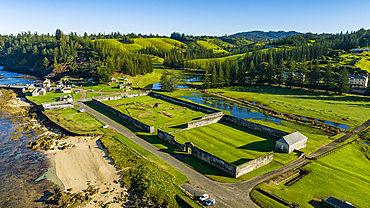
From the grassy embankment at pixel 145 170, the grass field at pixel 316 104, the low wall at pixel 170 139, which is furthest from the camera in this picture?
the grass field at pixel 316 104

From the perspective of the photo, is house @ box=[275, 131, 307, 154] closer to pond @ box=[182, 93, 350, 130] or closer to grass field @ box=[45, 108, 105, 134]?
pond @ box=[182, 93, 350, 130]

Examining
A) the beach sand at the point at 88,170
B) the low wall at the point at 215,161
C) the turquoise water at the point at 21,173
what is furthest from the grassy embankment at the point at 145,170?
the turquoise water at the point at 21,173

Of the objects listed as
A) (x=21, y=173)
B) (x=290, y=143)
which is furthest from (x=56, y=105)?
(x=290, y=143)

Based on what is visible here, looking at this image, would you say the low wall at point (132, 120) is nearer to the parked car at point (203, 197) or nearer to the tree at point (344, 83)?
the parked car at point (203, 197)

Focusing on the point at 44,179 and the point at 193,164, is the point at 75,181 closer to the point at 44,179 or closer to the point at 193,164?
the point at 44,179

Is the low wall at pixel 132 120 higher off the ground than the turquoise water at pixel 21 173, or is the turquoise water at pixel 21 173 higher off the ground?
the low wall at pixel 132 120

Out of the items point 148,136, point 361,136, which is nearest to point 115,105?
point 148,136

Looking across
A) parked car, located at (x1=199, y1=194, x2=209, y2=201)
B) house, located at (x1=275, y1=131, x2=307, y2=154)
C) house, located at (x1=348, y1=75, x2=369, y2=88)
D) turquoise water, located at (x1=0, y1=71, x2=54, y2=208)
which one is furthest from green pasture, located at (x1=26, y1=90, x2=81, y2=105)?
house, located at (x1=348, y1=75, x2=369, y2=88)
